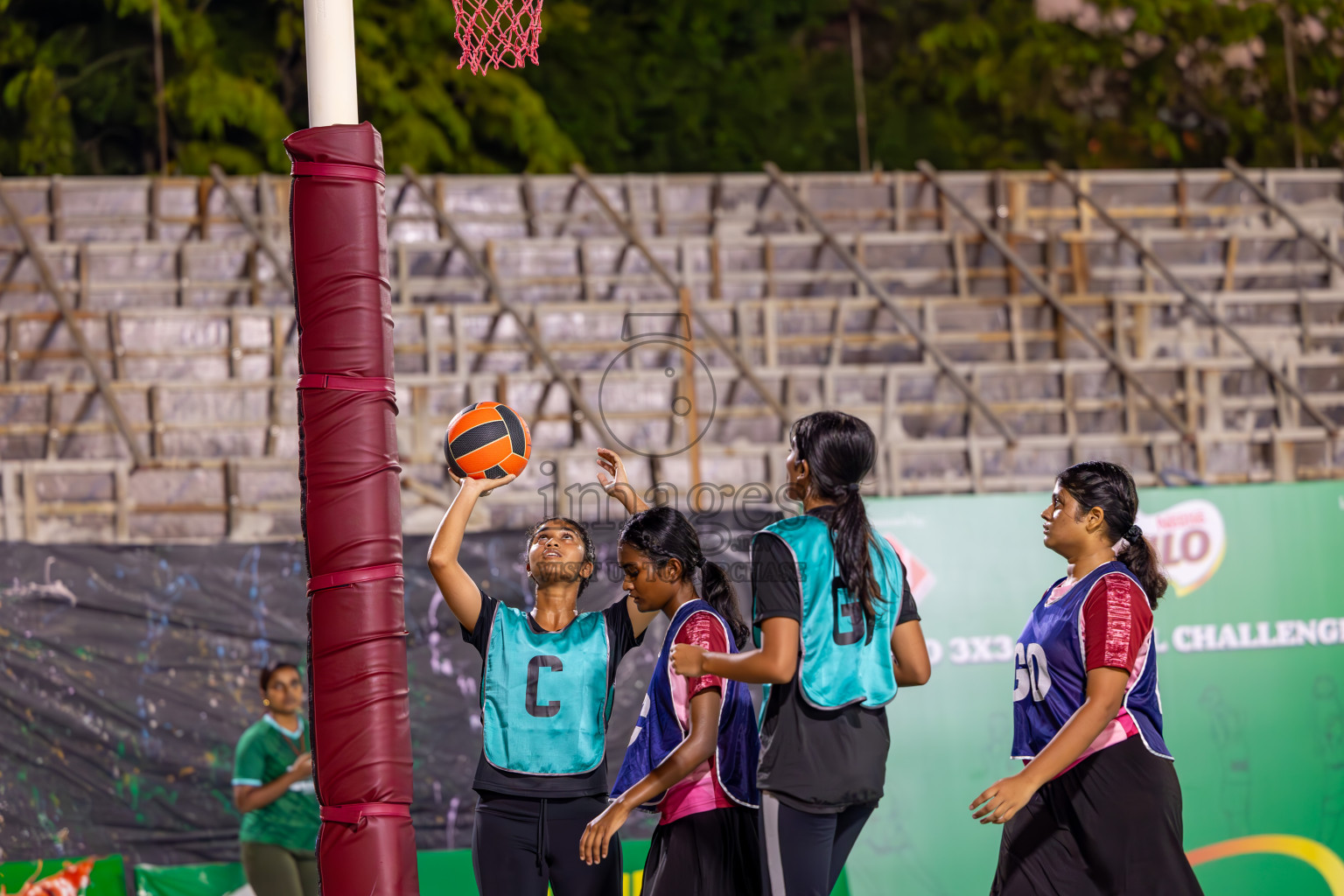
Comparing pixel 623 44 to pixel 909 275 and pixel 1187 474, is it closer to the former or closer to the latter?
pixel 909 275

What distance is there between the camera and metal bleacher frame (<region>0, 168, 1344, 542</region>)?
10383mm

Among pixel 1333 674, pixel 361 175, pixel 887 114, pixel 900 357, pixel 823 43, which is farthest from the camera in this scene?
pixel 823 43

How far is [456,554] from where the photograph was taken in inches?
154

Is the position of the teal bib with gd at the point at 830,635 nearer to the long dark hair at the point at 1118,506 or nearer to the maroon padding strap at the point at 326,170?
the long dark hair at the point at 1118,506

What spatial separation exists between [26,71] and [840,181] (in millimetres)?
12282

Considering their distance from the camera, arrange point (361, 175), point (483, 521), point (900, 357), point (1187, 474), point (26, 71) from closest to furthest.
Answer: point (361, 175) < point (483, 521) < point (1187, 474) < point (900, 357) < point (26, 71)

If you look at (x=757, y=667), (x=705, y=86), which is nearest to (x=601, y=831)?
(x=757, y=667)

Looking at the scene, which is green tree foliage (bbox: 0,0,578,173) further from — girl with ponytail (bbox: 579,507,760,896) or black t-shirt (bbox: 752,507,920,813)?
black t-shirt (bbox: 752,507,920,813)

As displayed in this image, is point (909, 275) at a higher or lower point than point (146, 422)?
higher

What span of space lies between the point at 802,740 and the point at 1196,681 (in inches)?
181

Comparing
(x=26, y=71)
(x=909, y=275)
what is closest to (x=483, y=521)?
Result: (x=909, y=275)

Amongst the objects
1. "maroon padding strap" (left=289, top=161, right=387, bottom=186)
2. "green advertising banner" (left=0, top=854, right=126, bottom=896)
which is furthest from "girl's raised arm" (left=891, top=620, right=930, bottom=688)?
"green advertising banner" (left=0, top=854, right=126, bottom=896)

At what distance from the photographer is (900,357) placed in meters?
12.2

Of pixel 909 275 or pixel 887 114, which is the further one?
pixel 887 114
